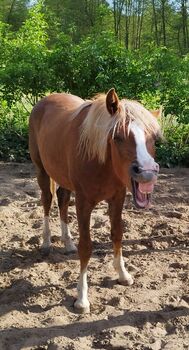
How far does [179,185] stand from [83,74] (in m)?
2.96

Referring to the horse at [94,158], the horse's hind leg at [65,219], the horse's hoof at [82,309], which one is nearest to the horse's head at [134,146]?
the horse at [94,158]

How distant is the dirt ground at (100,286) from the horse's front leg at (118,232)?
0.09 metres

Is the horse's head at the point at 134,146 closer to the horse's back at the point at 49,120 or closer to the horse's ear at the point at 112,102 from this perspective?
the horse's ear at the point at 112,102

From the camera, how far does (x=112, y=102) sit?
2.87 metres

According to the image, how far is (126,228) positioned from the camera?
4.85 m

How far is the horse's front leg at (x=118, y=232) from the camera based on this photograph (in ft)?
11.7

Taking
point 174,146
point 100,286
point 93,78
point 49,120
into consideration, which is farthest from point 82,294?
point 93,78

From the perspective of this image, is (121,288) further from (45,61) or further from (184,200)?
(45,61)

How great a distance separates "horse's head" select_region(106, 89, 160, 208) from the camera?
2.62 meters

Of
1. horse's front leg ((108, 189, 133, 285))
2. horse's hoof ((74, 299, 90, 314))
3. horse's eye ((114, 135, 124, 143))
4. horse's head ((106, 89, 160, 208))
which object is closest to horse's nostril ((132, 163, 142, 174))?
horse's head ((106, 89, 160, 208))

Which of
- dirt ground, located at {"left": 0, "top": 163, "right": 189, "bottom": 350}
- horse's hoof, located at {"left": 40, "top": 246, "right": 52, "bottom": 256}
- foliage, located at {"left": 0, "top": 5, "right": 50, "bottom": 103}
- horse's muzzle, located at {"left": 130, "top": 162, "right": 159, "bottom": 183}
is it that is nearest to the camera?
horse's muzzle, located at {"left": 130, "top": 162, "right": 159, "bottom": 183}

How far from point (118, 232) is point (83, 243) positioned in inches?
17.7

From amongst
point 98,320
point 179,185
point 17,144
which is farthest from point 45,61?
point 98,320

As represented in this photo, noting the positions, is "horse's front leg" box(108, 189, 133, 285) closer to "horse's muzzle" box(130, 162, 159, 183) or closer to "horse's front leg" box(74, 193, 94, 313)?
"horse's front leg" box(74, 193, 94, 313)
